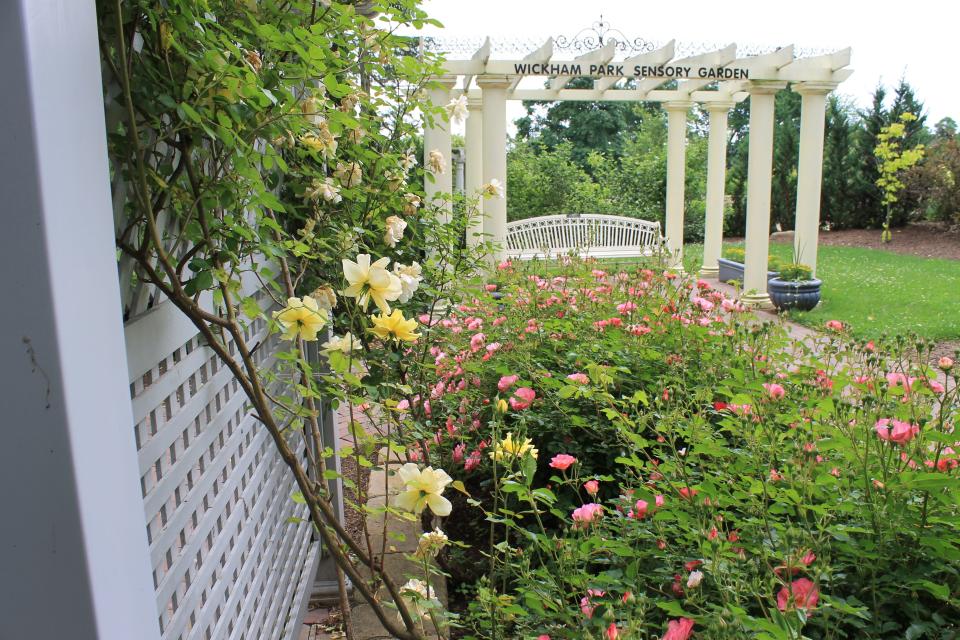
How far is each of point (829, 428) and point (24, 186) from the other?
1655 millimetres

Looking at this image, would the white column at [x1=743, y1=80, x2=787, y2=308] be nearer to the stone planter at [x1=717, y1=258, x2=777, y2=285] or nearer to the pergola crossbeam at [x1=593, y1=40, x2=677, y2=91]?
the pergola crossbeam at [x1=593, y1=40, x2=677, y2=91]

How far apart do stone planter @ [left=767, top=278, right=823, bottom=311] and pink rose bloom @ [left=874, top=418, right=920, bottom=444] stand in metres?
7.49

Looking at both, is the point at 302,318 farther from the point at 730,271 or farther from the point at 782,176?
the point at 782,176

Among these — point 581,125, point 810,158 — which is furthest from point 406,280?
point 581,125

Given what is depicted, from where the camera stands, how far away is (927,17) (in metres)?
15.3

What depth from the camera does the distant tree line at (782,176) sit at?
52.3ft

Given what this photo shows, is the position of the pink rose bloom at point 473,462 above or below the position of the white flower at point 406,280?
below

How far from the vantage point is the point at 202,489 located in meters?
1.32

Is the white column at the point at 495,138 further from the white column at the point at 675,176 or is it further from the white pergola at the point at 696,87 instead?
the white column at the point at 675,176

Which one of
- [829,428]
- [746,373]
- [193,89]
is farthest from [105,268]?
[746,373]

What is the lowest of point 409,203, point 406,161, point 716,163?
point 409,203

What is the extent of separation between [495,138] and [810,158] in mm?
3690

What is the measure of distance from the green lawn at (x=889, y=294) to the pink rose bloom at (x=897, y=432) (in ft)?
13.2

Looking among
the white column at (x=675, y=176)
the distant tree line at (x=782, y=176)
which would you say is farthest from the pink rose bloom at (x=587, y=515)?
the distant tree line at (x=782, y=176)
